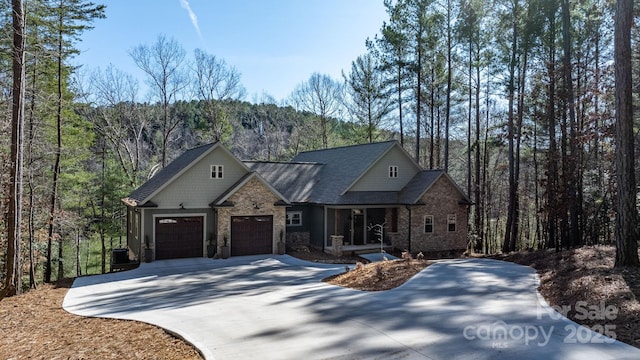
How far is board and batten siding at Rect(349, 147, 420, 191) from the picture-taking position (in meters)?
22.5

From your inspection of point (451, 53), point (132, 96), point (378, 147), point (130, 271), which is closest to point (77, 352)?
point (130, 271)

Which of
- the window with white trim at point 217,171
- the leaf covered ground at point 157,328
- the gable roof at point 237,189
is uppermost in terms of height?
the window with white trim at point 217,171

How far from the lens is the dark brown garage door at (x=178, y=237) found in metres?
18.6

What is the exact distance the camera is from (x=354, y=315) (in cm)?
871

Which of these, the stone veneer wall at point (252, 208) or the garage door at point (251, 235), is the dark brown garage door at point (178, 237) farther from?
the garage door at point (251, 235)

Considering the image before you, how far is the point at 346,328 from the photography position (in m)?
7.78

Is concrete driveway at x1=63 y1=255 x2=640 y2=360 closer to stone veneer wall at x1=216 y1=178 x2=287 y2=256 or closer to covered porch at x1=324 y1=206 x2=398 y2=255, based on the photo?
stone veneer wall at x1=216 y1=178 x2=287 y2=256

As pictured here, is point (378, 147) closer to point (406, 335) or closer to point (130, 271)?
point (130, 271)

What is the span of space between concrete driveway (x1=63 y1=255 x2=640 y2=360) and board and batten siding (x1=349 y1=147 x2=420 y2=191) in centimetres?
814

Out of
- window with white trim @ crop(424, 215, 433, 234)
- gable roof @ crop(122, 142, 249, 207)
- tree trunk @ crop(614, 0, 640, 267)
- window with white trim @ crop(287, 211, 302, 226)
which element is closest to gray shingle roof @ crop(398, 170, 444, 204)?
window with white trim @ crop(424, 215, 433, 234)

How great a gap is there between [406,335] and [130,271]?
13.1 meters

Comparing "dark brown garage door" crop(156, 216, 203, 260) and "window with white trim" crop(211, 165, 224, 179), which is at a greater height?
"window with white trim" crop(211, 165, 224, 179)

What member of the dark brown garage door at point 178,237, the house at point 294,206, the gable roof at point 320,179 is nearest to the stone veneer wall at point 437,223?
the house at point 294,206

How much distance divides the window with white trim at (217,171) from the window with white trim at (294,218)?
15.2 ft
